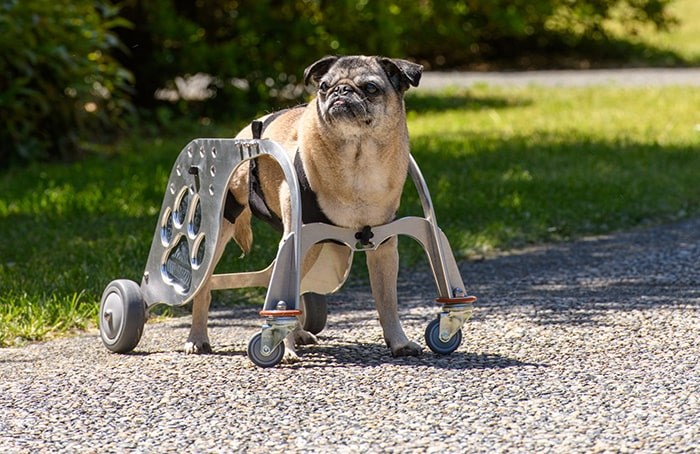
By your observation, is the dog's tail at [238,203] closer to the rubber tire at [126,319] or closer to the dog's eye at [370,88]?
the rubber tire at [126,319]

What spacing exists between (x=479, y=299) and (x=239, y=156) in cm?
189

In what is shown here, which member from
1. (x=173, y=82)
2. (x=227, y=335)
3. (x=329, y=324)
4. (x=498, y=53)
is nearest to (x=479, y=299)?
(x=329, y=324)

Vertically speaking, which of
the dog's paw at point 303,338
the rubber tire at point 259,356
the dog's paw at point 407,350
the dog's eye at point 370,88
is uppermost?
the dog's eye at point 370,88

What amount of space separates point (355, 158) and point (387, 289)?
582 mm

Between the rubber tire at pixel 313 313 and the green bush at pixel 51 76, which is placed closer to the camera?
the rubber tire at pixel 313 313

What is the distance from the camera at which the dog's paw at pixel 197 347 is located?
5.28 metres

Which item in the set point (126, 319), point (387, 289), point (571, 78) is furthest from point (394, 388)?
point (571, 78)

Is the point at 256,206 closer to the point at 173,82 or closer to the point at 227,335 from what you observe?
the point at 227,335

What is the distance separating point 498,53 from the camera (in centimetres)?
2156

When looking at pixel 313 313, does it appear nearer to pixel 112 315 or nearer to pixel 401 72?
pixel 112 315

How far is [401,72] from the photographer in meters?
4.88

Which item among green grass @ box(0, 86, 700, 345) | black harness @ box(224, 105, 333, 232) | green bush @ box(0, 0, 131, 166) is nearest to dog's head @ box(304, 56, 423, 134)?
black harness @ box(224, 105, 333, 232)

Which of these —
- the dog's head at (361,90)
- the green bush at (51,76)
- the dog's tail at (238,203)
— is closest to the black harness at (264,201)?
the dog's tail at (238,203)

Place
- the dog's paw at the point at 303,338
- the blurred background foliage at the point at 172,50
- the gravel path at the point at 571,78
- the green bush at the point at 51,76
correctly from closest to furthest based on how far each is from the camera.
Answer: the dog's paw at the point at 303,338 → the green bush at the point at 51,76 → the blurred background foliage at the point at 172,50 → the gravel path at the point at 571,78
